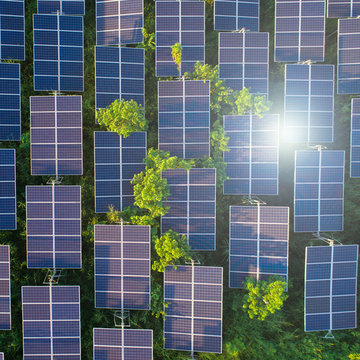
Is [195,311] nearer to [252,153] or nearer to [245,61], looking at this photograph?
[252,153]

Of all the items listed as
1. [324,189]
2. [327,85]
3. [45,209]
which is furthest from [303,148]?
[45,209]

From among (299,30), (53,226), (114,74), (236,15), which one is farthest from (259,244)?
(236,15)

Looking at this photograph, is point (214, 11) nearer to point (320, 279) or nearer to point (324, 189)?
point (324, 189)

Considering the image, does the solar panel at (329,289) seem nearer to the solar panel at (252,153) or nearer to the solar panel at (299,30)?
the solar panel at (252,153)

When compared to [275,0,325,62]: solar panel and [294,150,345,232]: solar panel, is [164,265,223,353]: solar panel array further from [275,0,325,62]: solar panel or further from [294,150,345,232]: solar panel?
[275,0,325,62]: solar panel

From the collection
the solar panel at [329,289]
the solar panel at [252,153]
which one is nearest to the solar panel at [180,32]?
the solar panel at [252,153]

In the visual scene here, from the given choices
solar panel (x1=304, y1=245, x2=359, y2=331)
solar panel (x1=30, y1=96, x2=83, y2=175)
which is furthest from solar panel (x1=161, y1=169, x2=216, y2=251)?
solar panel (x1=304, y1=245, x2=359, y2=331)

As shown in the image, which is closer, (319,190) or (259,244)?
(259,244)
